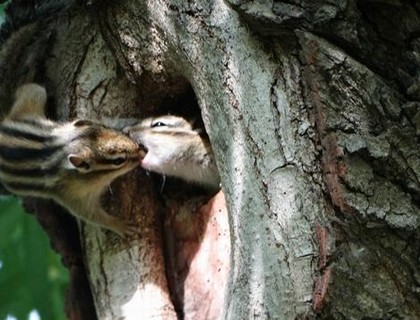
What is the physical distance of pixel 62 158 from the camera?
12.5 ft

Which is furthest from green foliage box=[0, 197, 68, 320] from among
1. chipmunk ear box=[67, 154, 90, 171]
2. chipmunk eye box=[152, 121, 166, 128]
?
chipmunk eye box=[152, 121, 166, 128]

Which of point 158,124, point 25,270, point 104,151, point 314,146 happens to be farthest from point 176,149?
point 314,146

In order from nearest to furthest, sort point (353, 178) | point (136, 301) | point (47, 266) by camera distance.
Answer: point (353, 178) < point (136, 301) < point (47, 266)

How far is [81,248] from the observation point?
3.95 m

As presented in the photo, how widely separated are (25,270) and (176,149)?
0.91 meters

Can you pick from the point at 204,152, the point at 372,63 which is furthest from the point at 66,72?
the point at 372,63

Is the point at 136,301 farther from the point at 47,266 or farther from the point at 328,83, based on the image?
the point at 328,83

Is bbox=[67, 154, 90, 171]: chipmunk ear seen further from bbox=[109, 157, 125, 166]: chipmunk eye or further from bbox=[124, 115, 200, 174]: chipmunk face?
bbox=[124, 115, 200, 174]: chipmunk face

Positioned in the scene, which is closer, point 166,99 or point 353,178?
point 353,178

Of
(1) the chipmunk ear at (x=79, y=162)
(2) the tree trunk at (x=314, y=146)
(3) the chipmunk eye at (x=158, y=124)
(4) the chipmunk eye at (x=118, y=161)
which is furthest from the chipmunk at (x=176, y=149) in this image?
(2) the tree trunk at (x=314, y=146)

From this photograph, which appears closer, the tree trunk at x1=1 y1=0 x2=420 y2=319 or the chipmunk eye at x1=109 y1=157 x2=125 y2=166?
the tree trunk at x1=1 y1=0 x2=420 y2=319

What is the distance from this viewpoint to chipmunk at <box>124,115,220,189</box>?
12.6 ft

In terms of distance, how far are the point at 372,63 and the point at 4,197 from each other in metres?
2.30

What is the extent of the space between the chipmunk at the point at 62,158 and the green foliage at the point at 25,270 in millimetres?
444
